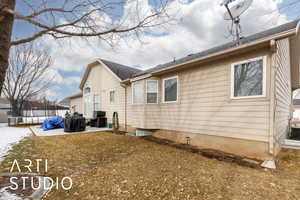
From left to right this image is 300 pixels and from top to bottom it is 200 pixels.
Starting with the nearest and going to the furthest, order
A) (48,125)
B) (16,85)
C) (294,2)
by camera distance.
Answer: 1. (294,2)
2. (48,125)
3. (16,85)

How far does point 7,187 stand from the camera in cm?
242

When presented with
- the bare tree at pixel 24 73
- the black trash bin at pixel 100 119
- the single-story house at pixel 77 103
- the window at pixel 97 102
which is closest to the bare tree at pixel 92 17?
the black trash bin at pixel 100 119

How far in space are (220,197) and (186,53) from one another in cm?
951

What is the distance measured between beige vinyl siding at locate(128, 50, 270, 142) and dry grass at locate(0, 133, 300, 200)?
1.18 m

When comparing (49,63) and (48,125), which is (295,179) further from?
(49,63)

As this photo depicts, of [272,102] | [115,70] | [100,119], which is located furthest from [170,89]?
[100,119]

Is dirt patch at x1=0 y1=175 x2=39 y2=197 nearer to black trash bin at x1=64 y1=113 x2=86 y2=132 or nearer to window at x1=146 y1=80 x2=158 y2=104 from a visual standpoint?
window at x1=146 y1=80 x2=158 y2=104

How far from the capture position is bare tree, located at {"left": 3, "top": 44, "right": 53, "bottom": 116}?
12595mm

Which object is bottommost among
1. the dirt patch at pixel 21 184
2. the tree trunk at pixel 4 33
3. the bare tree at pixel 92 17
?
the dirt patch at pixel 21 184

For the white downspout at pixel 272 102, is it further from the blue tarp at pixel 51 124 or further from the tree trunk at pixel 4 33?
the blue tarp at pixel 51 124

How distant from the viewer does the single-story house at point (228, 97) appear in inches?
149

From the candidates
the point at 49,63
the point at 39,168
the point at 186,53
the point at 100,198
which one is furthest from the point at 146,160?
the point at 49,63

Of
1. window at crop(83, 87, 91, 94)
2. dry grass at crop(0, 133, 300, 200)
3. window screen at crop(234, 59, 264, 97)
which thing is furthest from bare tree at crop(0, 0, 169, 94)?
window at crop(83, 87, 91, 94)

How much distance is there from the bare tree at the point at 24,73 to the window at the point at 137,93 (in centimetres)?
1087
